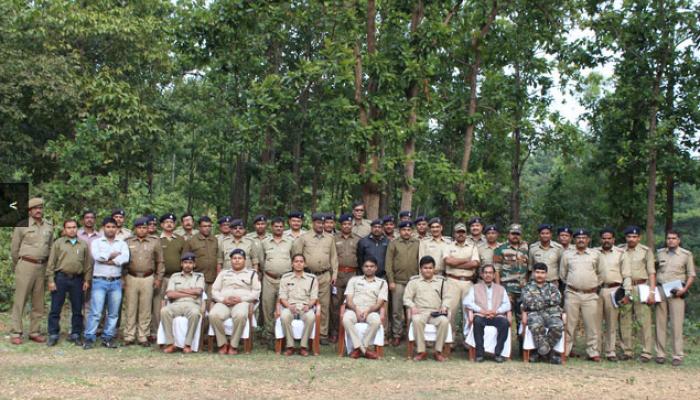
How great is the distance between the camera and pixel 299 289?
8516 mm

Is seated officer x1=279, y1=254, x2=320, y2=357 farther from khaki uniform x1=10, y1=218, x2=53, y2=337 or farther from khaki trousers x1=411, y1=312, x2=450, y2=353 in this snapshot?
khaki uniform x1=10, y1=218, x2=53, y2=337

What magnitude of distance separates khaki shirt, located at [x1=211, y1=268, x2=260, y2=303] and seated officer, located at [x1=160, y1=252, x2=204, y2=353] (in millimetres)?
221

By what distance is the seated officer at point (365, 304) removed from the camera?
26.6 ft

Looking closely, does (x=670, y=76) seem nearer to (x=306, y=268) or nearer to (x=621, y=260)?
(x=621, y=260)

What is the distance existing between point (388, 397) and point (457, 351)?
290cm

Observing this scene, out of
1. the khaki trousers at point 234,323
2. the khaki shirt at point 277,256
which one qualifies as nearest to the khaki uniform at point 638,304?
the khaki shirt at point 277,256

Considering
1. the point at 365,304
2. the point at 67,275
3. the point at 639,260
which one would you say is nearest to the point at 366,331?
the point at 365,304

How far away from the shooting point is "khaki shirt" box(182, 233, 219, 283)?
8852 mm

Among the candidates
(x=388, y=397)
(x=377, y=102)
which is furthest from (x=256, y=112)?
(x=388, y=397)

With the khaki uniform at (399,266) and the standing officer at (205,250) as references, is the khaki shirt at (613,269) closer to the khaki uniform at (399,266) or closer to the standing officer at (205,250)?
the khaki uniform at (399,266)

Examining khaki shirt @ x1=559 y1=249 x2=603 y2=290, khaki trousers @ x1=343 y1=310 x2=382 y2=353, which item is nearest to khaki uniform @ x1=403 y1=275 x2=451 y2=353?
khaki trousers @ x1=343 y1=310 x2=382 y2=353

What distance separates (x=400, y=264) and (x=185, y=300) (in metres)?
2.65

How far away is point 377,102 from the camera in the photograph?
10.1 metres

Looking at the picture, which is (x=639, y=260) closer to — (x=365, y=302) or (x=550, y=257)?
(x=550, y=257)
